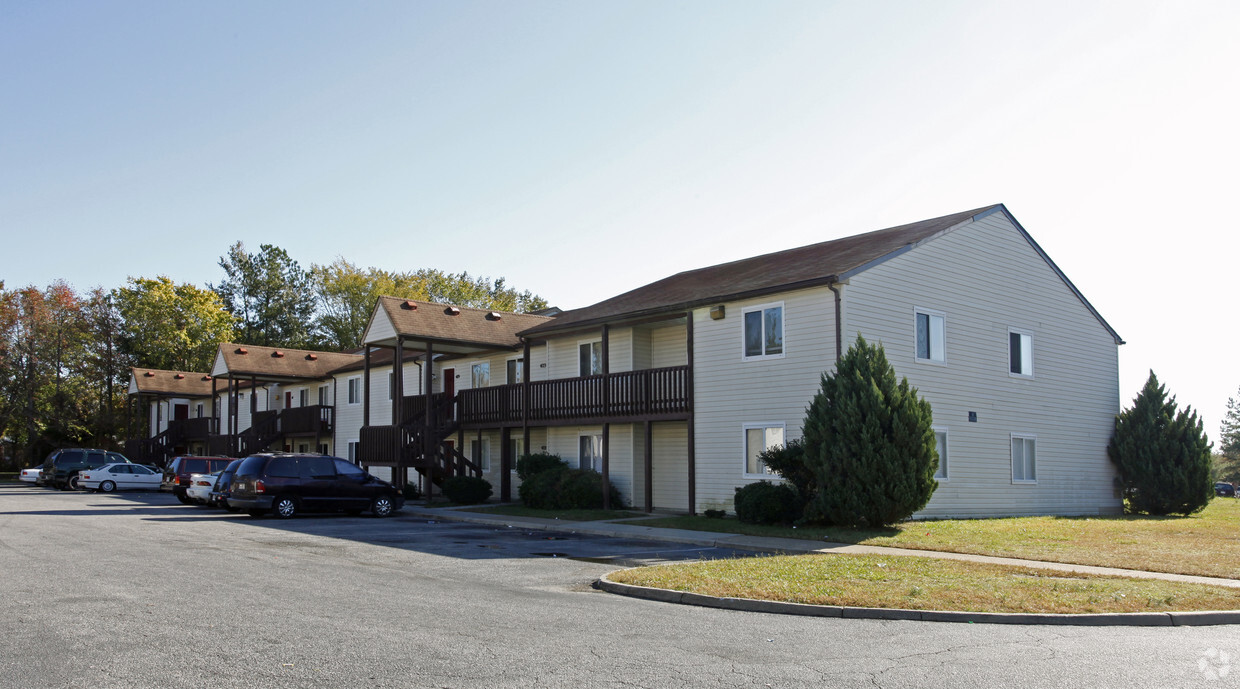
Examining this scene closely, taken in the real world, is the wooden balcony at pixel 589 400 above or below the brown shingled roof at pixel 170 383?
below

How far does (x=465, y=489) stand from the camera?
30312mm

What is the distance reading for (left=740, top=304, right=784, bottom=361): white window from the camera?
23500mm

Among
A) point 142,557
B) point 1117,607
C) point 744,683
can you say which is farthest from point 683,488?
point 744,683

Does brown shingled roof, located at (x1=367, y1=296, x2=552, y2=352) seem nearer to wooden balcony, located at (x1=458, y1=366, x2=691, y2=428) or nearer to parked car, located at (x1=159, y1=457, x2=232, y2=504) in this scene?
wooden balcony, located at (x1=458, y1=366, x2=691, y2=428)

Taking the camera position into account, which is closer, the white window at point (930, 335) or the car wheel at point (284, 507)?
the white window at point (930, 335)

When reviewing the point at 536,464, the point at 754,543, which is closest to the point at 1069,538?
the point at 754,543

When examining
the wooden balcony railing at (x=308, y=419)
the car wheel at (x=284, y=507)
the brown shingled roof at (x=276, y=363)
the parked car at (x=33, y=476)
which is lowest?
the parked car at (x=33, y=476)

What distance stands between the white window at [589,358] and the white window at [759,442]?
6.88 metres

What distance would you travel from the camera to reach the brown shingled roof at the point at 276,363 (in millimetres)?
44844

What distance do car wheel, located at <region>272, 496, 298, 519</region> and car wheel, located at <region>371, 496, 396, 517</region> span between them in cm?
212

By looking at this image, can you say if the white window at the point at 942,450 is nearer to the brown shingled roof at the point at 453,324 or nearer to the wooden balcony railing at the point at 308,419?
the brown shingled roof at the point at 453,324

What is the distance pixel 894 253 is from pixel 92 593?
708 inches

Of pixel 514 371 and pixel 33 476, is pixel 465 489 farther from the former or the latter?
pixel 33 476

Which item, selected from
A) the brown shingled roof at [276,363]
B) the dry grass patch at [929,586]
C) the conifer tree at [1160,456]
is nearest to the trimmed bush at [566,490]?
the dry grass patch at [929,586]
